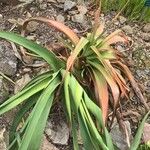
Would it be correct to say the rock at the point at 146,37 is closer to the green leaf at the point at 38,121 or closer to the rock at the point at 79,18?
the rock at the point at 79,18

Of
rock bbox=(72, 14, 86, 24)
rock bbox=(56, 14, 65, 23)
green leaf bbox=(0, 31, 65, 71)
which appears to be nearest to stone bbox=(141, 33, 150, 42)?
rock bbox=(72, 14, 86, 24)

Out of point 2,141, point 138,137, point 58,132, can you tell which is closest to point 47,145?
point 58,132

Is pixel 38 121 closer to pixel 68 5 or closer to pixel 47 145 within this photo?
pixel 47 145

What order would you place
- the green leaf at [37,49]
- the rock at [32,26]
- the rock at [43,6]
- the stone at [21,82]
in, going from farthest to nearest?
the rock at [43,6] → the rock at [32,26] → the stone at [21,82] → the green leaf at [37,49]

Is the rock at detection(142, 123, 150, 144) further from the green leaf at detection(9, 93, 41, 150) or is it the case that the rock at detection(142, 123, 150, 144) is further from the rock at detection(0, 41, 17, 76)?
the rock at detection(0, 41, 17, 76)

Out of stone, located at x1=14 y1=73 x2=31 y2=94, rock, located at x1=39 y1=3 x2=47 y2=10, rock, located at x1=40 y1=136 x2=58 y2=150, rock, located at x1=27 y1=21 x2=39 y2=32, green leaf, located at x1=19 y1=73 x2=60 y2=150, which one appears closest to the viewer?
green leaf, located at x1=19 y1=73 x2=60 y2=150

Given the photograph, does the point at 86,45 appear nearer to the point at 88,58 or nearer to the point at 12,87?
the point at 88,58

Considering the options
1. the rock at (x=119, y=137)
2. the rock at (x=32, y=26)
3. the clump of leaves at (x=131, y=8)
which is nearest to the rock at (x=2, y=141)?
the rock at (x=119, y=137)
